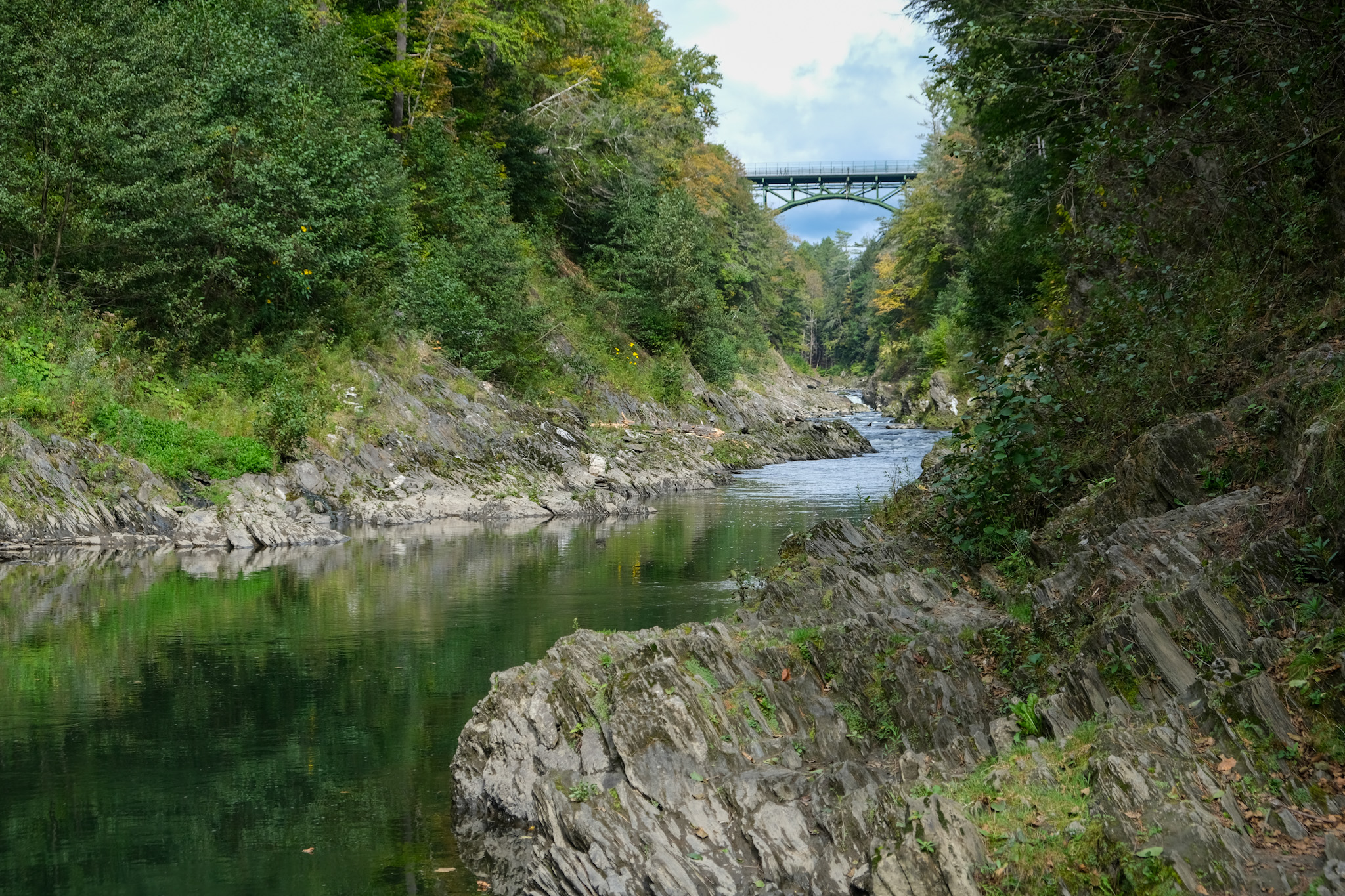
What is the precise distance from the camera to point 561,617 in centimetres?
1537

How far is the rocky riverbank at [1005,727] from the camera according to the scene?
607cm

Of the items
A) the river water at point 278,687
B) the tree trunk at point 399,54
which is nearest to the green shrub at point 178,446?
the river water at point 278,687

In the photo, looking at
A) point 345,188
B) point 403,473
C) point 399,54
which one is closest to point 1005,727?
point 403,473

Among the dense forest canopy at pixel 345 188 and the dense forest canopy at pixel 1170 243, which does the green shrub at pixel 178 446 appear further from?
the dense forest canopy at pixel 1170 243

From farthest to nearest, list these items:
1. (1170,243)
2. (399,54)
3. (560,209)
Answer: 1. (560,209)
2. (399,54)
3. (1170,243)

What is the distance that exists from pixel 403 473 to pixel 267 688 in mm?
14465

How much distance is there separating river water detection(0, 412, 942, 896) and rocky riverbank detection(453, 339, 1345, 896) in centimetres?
121

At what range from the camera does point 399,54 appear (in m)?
35.2

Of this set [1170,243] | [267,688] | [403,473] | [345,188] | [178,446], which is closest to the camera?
[267,688]

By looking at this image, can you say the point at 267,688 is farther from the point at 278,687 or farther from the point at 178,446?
the point at 178,446

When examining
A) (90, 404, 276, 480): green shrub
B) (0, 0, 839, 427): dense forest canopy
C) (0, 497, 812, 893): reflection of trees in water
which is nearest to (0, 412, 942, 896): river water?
(0, 497, 812, 893): reflection of trees in water

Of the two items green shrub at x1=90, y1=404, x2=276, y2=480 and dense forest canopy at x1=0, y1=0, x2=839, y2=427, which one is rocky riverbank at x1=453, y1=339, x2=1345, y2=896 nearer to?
green shrub at x1=90, y1=404, x2=276, y2=480

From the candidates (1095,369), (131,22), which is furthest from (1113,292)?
(131,22)

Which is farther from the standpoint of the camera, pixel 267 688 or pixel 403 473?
pixel 403 473
